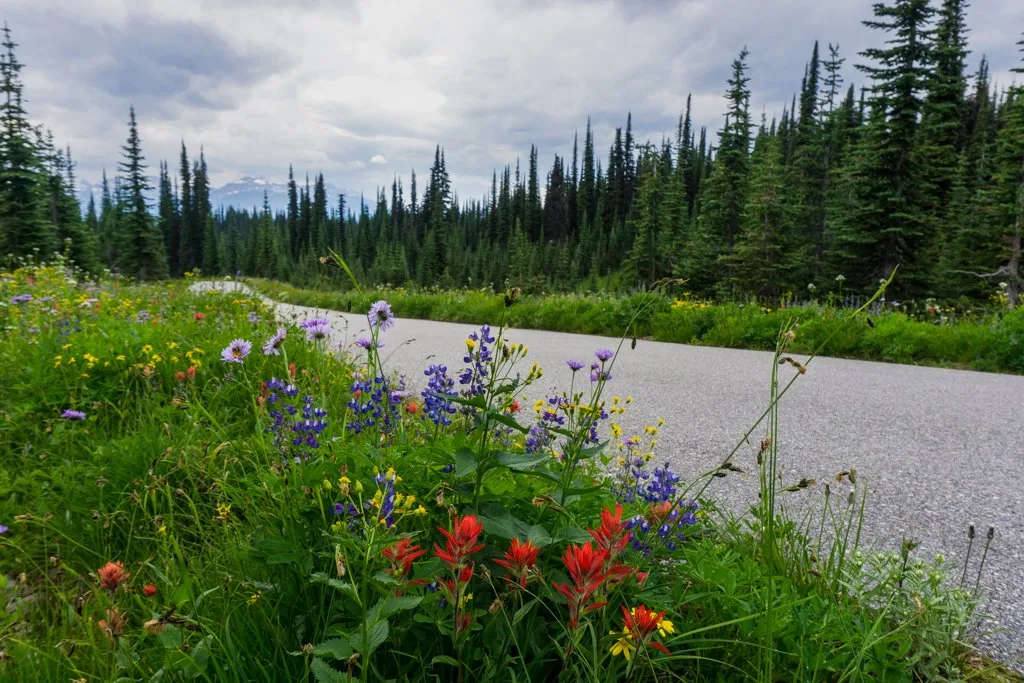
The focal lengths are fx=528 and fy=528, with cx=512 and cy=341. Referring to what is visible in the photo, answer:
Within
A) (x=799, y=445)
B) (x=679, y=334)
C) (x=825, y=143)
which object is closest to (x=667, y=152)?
(x=825, y=143)

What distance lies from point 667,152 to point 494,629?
8070cm

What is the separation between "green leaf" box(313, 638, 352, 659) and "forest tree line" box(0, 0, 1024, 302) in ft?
4.05

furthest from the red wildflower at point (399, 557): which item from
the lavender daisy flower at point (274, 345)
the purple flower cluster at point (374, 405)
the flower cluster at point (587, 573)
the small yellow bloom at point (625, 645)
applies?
the lavender daisy flower at point (274, 345)

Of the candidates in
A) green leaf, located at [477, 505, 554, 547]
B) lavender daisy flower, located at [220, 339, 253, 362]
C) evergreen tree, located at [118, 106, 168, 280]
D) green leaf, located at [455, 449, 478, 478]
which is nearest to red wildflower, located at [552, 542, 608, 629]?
green leaf, located at [477, 505, 554, 547]

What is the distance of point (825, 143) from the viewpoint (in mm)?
41875

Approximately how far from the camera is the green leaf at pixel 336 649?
0.90 meters

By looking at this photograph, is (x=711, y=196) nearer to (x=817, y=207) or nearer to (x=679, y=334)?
(x=817, y=207)

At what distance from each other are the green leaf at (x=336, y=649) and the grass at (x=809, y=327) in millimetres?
3537

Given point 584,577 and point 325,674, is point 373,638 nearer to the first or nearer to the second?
point 325,674

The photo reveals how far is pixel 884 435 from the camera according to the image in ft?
10.5

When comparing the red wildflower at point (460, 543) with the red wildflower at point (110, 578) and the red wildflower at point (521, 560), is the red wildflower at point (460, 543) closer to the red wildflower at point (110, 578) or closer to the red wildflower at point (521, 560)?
the red wildflower at point (521, 560)

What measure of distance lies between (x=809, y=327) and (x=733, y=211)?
98.0ft

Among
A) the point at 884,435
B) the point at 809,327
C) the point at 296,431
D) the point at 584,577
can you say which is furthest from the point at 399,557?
the point at 809,327

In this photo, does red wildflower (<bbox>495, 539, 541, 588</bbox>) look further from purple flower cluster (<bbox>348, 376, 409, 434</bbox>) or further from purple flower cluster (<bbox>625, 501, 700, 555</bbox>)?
purple flower cluster (<bbox>348, 376, 409, 434</bbox>)
